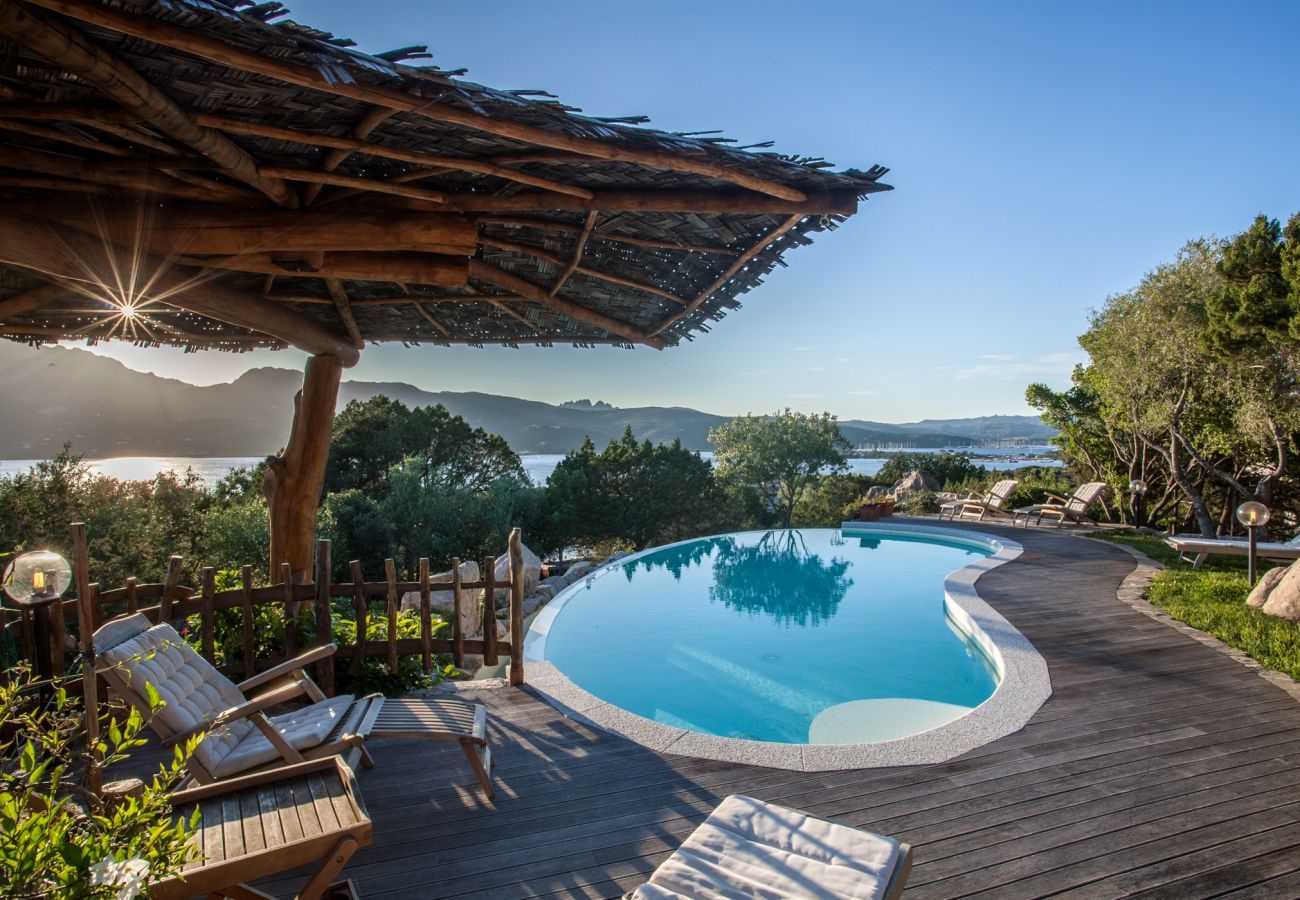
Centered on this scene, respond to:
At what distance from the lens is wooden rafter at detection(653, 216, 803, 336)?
379 centimetres

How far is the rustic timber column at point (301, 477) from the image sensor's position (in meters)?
5.21

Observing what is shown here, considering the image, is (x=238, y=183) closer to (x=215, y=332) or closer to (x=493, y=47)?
(x=215, y=332)

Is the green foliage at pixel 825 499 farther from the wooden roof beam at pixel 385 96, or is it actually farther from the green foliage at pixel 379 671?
the wooden roof beam at pixel 385 96

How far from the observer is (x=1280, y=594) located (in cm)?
609

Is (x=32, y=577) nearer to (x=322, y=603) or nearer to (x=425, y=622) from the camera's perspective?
(x=322, y=603)

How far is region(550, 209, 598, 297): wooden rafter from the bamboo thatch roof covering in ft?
0.07

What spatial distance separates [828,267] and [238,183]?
473 inches

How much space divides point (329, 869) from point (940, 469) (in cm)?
2112

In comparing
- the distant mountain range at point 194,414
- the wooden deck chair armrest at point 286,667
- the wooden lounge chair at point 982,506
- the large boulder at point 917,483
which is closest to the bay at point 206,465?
the distant mountain range at point 194,414

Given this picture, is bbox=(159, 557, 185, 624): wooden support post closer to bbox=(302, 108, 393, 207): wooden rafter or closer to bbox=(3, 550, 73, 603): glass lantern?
bbox=(3, 550, 73, 603): glass lantern

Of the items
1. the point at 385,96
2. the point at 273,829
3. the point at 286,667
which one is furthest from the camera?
the point at 286,667

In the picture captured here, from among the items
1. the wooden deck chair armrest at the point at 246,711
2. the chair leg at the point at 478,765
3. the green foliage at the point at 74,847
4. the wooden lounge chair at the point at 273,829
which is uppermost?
the green foliage at the point at 74,847

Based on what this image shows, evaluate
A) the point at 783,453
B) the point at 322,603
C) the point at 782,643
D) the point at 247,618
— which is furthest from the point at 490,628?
the point at 783,453

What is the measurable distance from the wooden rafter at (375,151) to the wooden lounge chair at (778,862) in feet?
9.25
